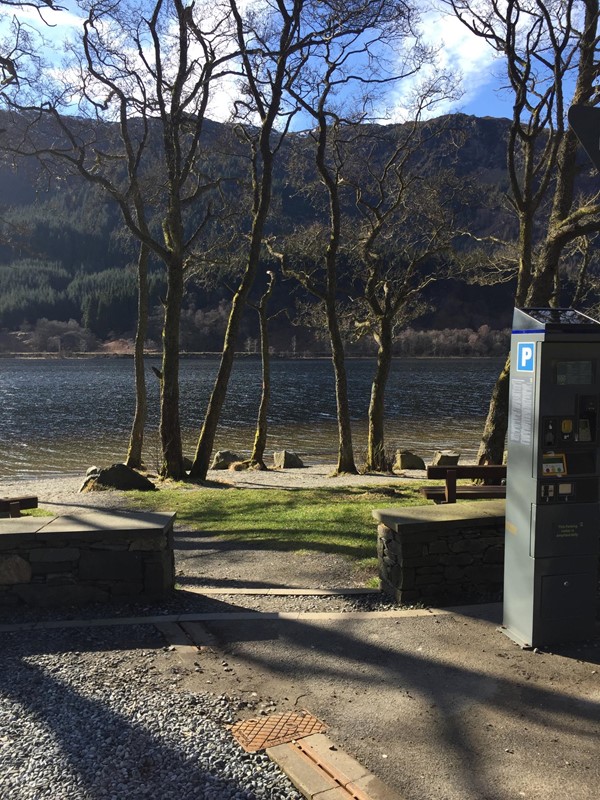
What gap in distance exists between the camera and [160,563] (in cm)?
559

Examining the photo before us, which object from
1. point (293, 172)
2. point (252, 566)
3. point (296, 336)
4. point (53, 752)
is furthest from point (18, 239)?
point (296, 336)

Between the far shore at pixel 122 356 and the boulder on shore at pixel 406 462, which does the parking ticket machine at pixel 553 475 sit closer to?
the boulder on shore at pixel 406 462

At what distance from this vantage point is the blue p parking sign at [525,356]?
14.5ft

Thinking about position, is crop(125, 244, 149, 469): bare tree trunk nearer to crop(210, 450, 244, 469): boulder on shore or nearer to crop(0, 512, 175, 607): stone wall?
crop(210, 450, 244, 469): boulder on shore

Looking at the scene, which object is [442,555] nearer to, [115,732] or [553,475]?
[553,475]

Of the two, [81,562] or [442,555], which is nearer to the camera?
[81,562]

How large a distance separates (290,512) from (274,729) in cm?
658

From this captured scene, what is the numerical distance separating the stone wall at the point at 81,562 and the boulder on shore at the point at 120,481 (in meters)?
8.19

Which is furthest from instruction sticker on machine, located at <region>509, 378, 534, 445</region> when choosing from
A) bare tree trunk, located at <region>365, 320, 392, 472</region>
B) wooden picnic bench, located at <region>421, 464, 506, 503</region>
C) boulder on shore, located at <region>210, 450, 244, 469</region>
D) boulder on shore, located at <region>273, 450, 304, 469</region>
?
boulder on shore, located at <region>210, 450, 244, 469</region>

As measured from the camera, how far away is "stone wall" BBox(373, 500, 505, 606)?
564 cm

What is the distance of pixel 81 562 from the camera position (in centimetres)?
554

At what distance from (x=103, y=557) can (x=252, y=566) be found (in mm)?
2019

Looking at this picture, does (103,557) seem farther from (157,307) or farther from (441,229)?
(157,307)

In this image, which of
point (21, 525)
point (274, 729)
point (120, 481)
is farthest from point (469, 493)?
point (120, 481)
